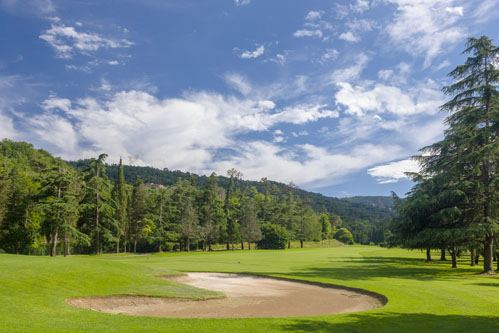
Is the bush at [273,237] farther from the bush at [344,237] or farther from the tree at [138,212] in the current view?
the bush at [344,237]

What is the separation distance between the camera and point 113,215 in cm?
6231

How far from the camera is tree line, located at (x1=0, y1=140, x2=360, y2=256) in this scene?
128 ft

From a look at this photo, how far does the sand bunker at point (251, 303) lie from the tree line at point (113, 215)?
27.8 m

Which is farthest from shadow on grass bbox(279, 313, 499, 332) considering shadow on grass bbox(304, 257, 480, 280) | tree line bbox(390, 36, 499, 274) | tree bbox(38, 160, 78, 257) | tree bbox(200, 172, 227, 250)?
tree bbox(200, 172, 227, 250)

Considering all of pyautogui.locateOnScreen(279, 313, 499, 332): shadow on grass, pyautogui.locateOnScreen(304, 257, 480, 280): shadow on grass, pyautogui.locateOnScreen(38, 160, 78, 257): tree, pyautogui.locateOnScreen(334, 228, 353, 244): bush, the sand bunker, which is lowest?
pyautogui.locateOnScreen(334, 228, 353, 244): bush

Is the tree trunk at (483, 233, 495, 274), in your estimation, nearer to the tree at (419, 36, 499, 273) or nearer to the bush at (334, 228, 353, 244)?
the tree at (419, 36, 499, 273)

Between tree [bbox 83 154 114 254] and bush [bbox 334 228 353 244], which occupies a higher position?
→ tree [bbox 83 154 114 254]

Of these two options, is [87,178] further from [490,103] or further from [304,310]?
[490,103]

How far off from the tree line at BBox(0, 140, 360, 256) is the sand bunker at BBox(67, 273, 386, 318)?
91.1 feet

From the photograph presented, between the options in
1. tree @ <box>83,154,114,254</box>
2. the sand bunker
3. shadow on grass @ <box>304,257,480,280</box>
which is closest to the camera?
the sand bunker

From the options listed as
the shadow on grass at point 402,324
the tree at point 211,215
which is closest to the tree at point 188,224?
the tree at point 211,215

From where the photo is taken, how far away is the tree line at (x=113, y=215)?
39062mm

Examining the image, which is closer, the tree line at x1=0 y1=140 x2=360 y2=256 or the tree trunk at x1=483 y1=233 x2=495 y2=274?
the tree trunk at x1=483 y1=233 x2=495 y2=274

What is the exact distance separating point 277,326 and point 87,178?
4787cm
